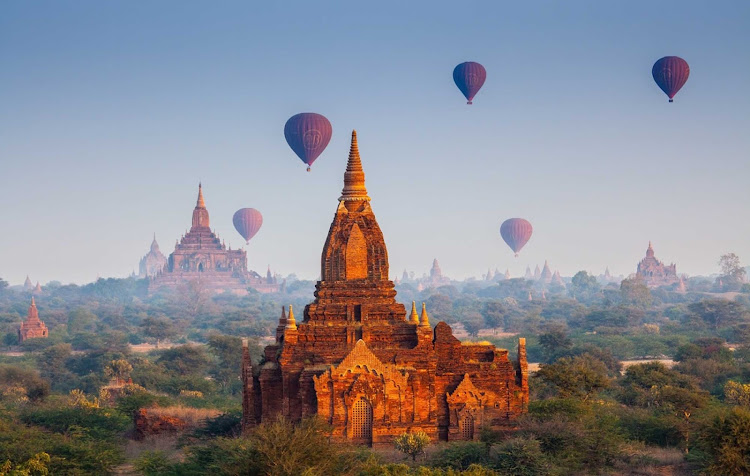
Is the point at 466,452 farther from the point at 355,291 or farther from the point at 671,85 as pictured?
the point at 671,85

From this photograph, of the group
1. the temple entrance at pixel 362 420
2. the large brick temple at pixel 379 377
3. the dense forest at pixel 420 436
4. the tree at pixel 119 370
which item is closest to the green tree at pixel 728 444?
the dense forest at pixel 420 436

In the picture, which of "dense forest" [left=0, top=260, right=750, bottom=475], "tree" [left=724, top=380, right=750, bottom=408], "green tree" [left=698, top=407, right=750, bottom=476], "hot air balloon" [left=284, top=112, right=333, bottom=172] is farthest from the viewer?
"hot air balloon" [left=284, top=112, right=333, bottom=172]

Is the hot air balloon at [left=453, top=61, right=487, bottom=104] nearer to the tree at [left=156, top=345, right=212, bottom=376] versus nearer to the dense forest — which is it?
the tree at [left=156, top=345, right=212, bottom=376]

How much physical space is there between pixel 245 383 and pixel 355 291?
19.1ft

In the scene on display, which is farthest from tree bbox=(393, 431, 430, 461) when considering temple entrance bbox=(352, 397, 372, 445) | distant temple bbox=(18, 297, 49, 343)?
distant temple bbox=(18, 297, 49, 343)

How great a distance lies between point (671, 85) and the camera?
117375 mm

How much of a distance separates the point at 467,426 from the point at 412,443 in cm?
361

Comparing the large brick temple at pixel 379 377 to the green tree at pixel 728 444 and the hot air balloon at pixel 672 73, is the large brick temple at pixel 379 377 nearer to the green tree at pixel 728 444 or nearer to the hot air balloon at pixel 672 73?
A: the green tree at pixel 728 444

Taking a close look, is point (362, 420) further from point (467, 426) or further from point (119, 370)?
point (119, 370)

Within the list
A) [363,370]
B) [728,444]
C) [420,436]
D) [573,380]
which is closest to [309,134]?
[573,380]

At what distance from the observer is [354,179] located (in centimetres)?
5122

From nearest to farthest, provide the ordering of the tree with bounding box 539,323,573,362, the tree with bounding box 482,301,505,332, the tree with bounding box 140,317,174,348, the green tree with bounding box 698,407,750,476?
1. the green tree with bounding box 698,407,750,476
2. the tree with bounding box 539,323,573,362
3. the tree with bounding box 140,317,174,348
4. the tree with bounding box 482,301,505,332

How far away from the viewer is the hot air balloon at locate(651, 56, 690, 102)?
383 feet

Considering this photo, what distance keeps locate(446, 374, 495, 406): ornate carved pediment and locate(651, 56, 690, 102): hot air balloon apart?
251 ft
